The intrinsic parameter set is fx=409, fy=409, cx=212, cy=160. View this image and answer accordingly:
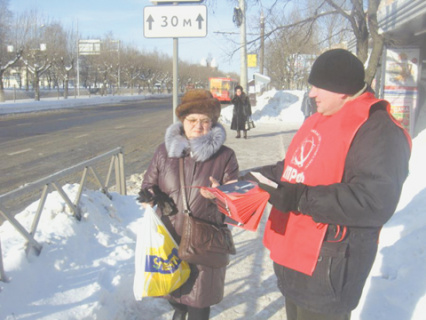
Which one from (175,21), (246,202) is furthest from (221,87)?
(246,202)

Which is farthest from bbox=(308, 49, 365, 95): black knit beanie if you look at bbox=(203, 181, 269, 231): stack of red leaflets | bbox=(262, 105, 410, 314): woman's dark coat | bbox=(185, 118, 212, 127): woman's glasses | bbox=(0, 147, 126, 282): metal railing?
bbox=(0, 147, 126, 282): metal railing

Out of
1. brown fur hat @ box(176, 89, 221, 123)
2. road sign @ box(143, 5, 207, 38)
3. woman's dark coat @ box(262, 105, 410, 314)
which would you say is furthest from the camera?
road sign @ box(143, 5, 207, 38)

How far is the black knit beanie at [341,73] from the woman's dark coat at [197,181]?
1031mm

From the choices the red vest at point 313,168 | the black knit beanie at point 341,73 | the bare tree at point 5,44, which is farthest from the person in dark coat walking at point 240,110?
the bare tree at point 5,44

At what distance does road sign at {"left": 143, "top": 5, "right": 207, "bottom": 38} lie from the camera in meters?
4.71

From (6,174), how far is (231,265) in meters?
6.64

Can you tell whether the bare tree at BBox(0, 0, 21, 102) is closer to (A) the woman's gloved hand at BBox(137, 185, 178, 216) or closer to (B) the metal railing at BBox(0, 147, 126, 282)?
(B) the metal railing at BBox(0, 147, 126, 282)

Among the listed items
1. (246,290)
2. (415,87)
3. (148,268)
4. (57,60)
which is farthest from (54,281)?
(57,60)

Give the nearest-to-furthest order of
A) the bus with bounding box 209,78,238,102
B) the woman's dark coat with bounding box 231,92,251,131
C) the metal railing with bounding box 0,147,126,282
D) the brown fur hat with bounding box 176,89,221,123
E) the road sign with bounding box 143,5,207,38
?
the brown fur hat with bounding box 176,89,221,123
the metal railing with bounding box 0,147,126,282
the road sign with bounding box 143,5,207,38
the woman's dark coat with bounding box 231,92,251,131
the bus with bounding box 209,78,238,102

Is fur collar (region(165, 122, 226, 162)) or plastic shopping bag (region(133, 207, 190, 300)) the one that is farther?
fur collar (region(165, 122, 226, 162))

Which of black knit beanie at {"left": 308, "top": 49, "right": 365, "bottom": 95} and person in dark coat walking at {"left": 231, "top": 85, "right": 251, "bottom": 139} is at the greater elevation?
black knit beanie at {"left": 308, "top": 49, "right": 365, "bottom": 95}

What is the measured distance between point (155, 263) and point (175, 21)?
3187 millimetres

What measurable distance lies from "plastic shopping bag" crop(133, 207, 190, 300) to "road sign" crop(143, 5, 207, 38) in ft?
9.32

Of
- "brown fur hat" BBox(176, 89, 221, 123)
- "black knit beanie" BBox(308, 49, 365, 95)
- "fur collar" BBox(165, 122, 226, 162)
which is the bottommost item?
"fur collar" BBox(165, 122, 226, 162)
